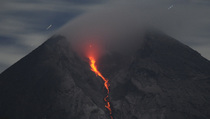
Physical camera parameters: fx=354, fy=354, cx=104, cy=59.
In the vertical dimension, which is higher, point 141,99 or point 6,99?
point 6,99

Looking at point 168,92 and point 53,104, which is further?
point 168,92

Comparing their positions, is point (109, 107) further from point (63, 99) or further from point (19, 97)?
point (19, 97)

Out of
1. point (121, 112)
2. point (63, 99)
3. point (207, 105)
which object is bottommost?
point (207, 105)

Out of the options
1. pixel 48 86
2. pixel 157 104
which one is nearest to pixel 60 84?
pixel 48 86

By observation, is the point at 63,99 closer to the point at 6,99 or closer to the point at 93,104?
the point at 93,104

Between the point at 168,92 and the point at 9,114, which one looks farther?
the point at 168,92

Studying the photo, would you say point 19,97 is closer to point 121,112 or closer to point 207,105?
point 121,112

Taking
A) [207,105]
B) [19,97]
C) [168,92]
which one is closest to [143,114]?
[168,92]

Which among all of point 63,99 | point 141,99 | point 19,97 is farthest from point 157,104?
point 19,97

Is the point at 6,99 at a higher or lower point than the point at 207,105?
higher
